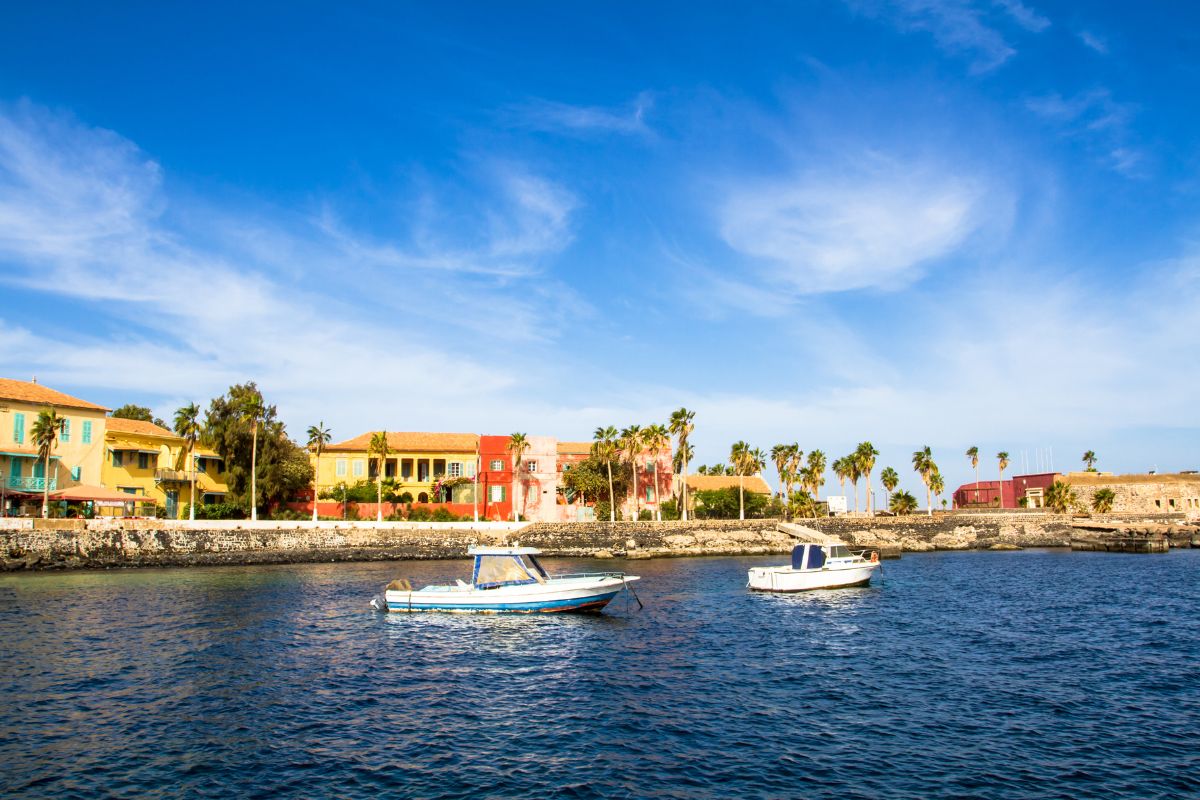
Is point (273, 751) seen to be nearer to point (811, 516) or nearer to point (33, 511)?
point (33, 511)

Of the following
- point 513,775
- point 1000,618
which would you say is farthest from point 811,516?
point 513,775

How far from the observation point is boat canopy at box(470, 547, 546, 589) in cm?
3728

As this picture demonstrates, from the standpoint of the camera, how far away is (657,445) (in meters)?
85.8

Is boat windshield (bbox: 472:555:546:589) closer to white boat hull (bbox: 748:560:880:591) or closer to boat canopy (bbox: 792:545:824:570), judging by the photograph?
white boat hull (bbox: 748:560:880:591)

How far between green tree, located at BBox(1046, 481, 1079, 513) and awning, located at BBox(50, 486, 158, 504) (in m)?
109

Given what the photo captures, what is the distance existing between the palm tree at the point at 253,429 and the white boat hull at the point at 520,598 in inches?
1630

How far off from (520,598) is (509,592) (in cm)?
59

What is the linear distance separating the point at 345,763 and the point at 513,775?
3.82 meters

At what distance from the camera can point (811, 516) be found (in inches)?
A: 3728

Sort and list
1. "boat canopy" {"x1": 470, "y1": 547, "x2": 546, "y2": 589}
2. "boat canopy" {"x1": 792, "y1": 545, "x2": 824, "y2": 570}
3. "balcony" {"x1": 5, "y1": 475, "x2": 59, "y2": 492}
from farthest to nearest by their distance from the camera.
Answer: "balcony" {"x1": 5, "y1": 475, "x2": 59, "y2": 492}
"boat canopy" {"x1": 792, "y1": 545, "x2": 824, "y2": 570}
"boat canopy" {"x1": 470, "y1": 547, "x2": 546, "y2": 589}

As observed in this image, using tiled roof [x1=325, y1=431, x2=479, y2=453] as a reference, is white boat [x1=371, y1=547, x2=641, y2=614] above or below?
below

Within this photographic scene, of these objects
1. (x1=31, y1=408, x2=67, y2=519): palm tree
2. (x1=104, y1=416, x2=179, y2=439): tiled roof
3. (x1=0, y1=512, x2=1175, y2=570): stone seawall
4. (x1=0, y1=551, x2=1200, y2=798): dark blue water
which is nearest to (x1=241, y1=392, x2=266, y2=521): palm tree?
(x1=0, y1=512, x2=1175, y2=570): stone seawall

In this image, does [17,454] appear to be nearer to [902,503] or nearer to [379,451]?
[379,451]

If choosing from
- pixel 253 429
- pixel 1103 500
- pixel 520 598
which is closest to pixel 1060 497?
pixel 1103 500
